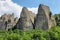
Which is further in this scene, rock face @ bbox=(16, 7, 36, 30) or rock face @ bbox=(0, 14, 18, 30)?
rock face @ bbox=(0, 14, 18, 30)

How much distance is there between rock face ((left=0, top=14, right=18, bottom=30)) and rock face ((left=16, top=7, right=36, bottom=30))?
10.4 m

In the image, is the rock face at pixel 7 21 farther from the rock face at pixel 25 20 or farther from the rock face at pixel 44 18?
the rock face at pixel 44 18

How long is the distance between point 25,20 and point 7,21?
17.6 m

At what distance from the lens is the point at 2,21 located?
3113 inches

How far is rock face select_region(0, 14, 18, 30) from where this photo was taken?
7342cm

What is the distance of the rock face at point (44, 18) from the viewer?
58275 mm

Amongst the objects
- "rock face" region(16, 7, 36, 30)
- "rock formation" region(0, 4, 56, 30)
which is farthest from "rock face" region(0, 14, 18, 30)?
"rock formation" region(0, 4, 56, 30)

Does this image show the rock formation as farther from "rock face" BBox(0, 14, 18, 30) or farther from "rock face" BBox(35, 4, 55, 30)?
"rock face" BBox(0, 14, 18, 30)

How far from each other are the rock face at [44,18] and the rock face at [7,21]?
14036 millimetres

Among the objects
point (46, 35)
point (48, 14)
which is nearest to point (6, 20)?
point (48, 14)

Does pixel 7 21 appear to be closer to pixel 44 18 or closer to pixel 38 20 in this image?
pixel 38 20

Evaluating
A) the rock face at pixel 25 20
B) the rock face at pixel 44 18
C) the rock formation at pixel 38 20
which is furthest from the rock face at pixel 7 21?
the rock face at pixel 44 18

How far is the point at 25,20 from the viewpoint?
198 ft

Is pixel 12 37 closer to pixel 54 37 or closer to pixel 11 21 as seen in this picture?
pixel 54 37
